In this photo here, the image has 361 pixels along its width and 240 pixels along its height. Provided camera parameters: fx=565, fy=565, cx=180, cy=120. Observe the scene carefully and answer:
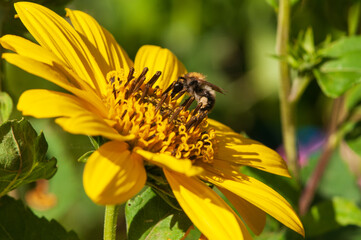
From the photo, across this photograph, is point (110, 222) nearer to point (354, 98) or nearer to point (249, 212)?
point (249, 212)

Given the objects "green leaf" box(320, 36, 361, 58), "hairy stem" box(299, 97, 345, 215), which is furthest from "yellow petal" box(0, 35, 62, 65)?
"hairy stem" box(299, 97, 345, 215)

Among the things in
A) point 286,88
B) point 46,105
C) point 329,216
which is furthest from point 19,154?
point 329,216

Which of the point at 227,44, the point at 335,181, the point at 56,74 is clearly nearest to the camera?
the point at 56,74

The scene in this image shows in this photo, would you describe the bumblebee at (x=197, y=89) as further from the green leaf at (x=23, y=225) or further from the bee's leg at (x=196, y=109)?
the green leaf at (x=23, y=225)

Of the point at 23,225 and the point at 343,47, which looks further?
the point at 343,47

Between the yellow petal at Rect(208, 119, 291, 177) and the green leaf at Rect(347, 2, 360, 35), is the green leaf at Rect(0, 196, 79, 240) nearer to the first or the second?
the yellow petal at Rect(208, 119, 291, 177)

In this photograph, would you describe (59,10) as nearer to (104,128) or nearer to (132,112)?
(132,112)

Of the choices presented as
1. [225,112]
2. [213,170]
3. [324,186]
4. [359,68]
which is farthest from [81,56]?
→ [225,112]
